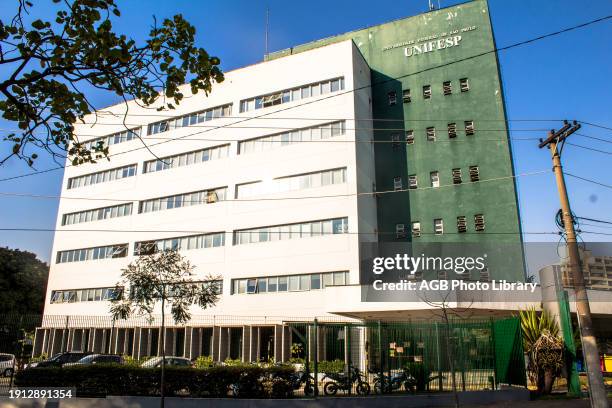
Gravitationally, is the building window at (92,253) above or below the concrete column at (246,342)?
above

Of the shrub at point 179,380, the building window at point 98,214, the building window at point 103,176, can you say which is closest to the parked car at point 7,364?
the shrub at point 179,380

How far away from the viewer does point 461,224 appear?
37.2m

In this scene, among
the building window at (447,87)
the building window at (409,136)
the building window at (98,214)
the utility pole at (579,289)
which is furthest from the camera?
the building window at (98,214)

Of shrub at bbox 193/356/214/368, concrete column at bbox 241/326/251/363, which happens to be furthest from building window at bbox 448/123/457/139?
shrub at bbox 193/356/214/368

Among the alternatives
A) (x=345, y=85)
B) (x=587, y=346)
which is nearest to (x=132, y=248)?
(x=345, y=85)

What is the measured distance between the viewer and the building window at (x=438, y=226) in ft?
123

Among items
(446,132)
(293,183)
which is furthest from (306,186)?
Result: (446,132)

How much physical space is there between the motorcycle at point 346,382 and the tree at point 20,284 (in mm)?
38256

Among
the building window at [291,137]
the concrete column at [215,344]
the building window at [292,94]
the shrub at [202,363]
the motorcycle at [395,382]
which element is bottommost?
the motorcycle at [395,382]

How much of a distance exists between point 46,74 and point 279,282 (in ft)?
91.7

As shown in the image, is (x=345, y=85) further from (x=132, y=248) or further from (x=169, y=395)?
(x=169, y=395)

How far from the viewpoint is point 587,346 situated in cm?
1390

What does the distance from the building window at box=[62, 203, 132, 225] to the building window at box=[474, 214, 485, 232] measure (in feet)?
93.2

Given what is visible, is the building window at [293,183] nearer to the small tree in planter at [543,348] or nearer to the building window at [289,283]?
the building window at [289,283]
